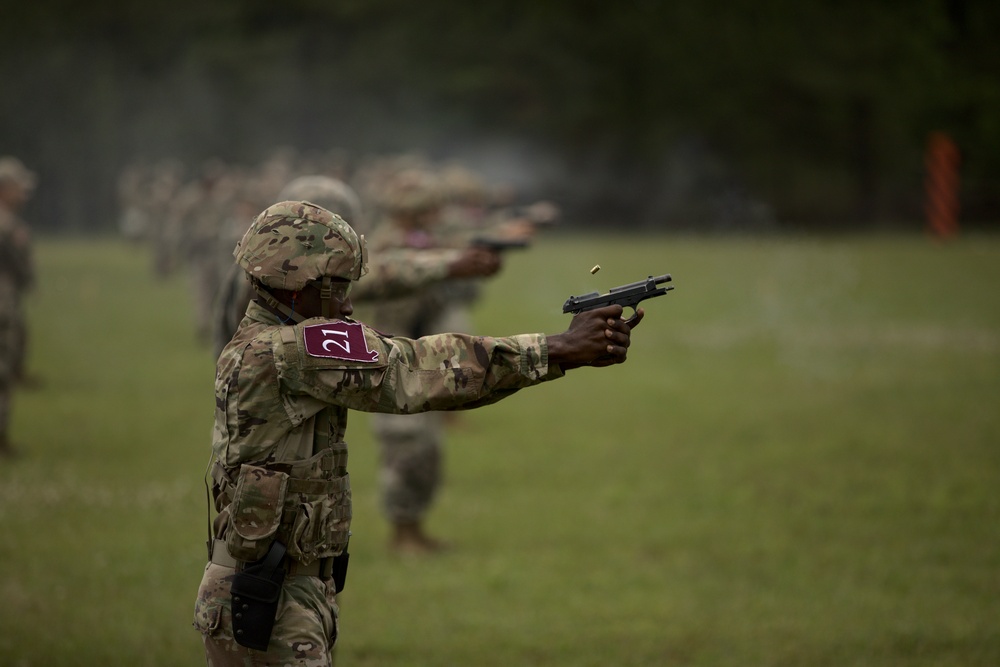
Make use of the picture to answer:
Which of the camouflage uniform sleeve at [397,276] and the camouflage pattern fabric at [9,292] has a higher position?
the camouflage pattern fabric at [9,292]

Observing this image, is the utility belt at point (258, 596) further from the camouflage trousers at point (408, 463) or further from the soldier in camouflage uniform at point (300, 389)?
the camouflage trousers at point (408, 463)

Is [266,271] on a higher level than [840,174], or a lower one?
lower

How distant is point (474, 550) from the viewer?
9.02 meters

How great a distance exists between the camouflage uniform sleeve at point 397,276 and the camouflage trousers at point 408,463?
190 cm

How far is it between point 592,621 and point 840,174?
41.5 meters

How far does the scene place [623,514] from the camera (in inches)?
394

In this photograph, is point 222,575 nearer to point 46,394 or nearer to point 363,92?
point 46,394

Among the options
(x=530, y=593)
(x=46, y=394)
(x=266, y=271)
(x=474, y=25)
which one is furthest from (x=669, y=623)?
(x=474, y=25)

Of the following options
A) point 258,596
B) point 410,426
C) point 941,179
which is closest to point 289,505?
point 258,596

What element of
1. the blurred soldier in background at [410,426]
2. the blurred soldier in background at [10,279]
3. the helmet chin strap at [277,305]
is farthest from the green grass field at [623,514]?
the helmet chin strap at [277,305]

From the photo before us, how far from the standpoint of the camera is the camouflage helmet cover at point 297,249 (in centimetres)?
419

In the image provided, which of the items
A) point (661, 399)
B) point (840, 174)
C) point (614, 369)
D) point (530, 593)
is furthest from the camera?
point (840, 174)

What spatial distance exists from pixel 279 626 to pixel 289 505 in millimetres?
392

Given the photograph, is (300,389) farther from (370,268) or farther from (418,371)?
(370,268)
